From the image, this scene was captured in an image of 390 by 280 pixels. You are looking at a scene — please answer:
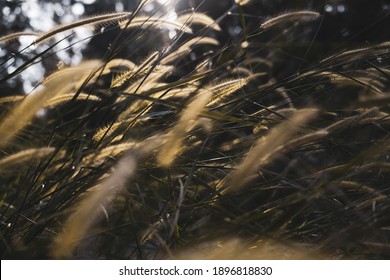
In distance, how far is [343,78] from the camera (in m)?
1.59

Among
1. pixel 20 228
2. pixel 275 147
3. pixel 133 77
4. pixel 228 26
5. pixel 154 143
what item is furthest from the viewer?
pixel 228 26

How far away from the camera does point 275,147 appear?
3.90 feet

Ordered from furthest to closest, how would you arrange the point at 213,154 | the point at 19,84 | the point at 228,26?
the point at 228,26, the point at 19,84, the point at 213,154

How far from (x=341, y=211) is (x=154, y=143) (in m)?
0.49

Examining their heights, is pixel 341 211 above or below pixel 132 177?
below

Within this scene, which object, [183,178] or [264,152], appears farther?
[183,178]

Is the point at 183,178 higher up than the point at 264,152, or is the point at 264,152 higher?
the point at 183,178

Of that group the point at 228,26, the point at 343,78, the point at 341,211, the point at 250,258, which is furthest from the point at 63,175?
the point at 228,26

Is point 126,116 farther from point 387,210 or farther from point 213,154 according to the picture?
point 387,210

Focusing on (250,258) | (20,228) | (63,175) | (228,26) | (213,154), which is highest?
(228,26)

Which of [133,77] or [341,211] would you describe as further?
[133,77]

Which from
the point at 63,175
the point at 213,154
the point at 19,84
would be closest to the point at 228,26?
the point at 19,84

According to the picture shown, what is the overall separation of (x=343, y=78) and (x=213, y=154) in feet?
1.52
